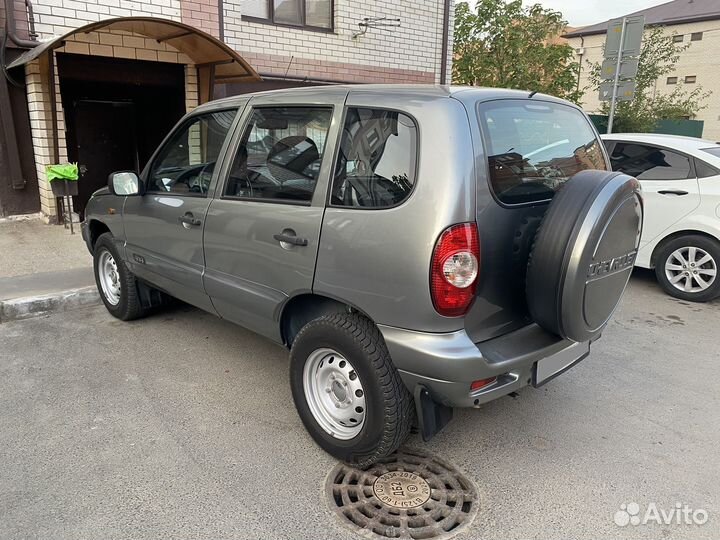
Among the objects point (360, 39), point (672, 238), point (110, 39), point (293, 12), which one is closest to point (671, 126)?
point (360, 39)

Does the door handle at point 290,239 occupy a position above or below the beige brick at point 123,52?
below

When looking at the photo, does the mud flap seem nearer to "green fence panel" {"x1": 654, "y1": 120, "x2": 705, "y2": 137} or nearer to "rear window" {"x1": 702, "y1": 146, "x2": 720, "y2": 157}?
"rear window" {"x1": 702, "y1": 146, "x2": 720, "y2": 157}

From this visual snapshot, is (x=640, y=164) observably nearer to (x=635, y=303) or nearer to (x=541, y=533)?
(x=635, y=303)

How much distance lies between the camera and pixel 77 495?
2.72 m

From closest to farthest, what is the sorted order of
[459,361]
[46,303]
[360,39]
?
[459,361]
[46,303]
[360,39]

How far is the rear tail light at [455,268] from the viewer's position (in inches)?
97.8

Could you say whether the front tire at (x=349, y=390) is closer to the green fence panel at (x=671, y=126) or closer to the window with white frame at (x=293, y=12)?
the window with white frame at (x=293, y=12)

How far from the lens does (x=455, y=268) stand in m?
2.51

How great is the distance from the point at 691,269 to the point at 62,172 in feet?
25.1

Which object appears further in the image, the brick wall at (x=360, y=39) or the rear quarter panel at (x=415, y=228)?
the brick wall at (x=360, y=39)

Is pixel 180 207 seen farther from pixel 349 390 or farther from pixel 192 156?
pixel 349 390

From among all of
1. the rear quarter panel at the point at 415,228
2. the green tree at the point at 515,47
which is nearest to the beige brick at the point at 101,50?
the rear quarter panel at the point at 415,228

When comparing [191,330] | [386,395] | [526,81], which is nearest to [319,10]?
[526,81]

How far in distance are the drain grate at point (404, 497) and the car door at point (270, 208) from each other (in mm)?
989
